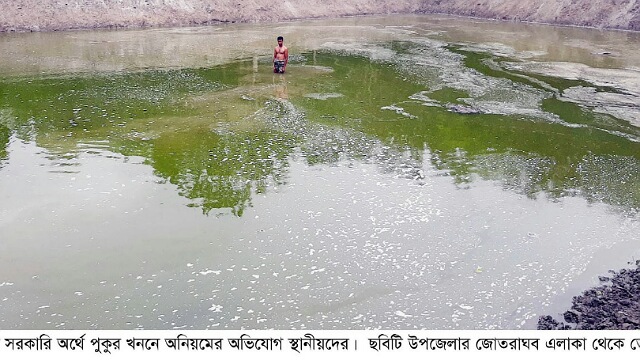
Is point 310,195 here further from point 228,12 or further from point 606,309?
point 228,12

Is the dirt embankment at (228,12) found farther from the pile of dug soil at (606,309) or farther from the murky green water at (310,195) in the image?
the pile of dug soil at (606,309)

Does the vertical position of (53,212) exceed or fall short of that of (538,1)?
it falls short

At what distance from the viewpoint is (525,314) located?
235 inches

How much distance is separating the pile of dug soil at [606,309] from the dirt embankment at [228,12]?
99.9 ft

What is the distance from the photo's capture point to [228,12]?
36.8 meters

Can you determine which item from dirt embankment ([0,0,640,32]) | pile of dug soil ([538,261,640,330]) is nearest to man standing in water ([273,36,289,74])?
pile of dug soil ([538,261,640,330])

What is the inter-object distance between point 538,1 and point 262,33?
66.2 feet

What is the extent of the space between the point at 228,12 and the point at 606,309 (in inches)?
1357

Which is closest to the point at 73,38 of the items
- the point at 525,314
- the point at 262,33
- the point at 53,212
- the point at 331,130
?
the point at 262,33

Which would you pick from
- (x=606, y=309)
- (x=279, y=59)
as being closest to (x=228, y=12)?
(x=279, y=59)

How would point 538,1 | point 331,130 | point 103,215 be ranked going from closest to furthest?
point 103,215
point 331,130
point 538,1

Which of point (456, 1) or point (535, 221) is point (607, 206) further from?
point (456, 1)

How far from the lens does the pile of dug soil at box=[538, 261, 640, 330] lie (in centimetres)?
555

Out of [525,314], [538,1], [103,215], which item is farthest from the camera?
[538,1]
